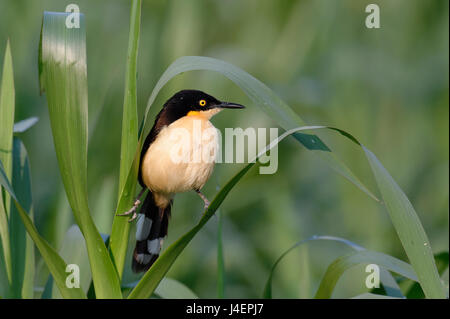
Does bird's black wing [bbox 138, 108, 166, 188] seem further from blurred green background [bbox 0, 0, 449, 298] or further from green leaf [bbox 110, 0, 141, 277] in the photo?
blurred green background [bbox 0, 0, 449, 298]

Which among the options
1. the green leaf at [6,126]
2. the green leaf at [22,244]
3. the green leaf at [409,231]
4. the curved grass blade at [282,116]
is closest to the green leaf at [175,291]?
the green leaf at [22,244]

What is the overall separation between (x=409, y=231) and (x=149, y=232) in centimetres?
67

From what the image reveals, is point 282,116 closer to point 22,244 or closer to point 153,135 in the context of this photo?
point 153,135

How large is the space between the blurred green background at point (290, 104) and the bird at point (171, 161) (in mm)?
856

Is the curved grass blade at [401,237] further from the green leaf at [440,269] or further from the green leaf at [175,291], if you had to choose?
the green leaf at [440,269]

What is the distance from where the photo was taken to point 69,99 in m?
1.19

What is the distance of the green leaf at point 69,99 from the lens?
3.87 ft

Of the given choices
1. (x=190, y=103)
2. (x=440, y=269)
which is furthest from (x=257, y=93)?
(x=440, y=269)

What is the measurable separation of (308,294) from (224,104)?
3.60 ft

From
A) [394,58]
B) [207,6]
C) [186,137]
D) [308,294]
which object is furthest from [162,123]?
[394,58]

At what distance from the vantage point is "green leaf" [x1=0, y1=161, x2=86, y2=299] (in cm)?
123

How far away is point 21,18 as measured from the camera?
287cm

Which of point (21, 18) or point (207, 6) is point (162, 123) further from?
point (207, 6)

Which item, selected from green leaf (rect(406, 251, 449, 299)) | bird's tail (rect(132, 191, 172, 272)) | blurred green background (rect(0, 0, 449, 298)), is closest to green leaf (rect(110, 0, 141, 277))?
bird's tail (rect(132, 191, 172, 272))
